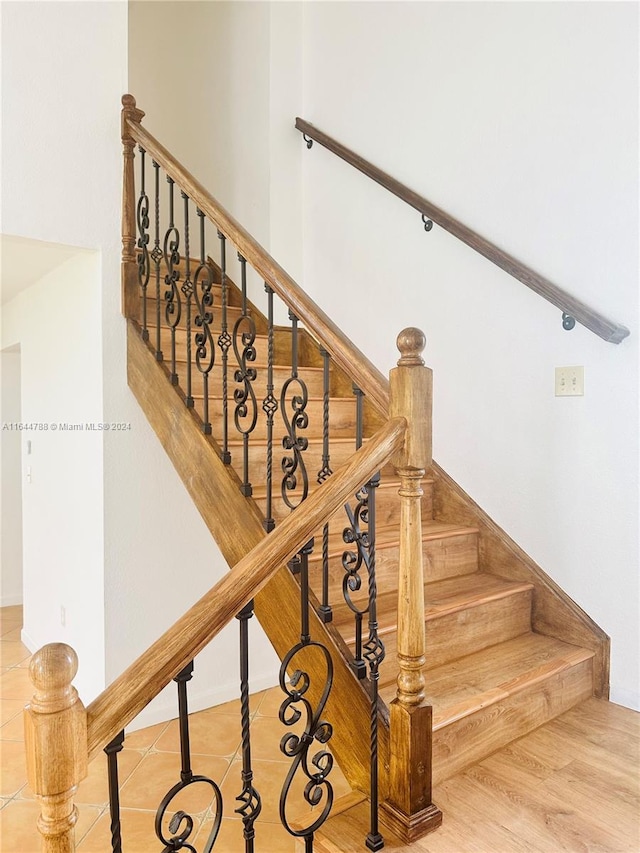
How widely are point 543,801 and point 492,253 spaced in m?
1.88

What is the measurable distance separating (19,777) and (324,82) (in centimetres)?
375

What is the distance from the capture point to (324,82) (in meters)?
3.56

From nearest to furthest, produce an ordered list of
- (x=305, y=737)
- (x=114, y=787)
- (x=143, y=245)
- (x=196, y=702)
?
(x=114, y=787), (x=305, y=737), (x=143, y=245), (x=196, y=702)

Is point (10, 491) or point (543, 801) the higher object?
point (10, 491)

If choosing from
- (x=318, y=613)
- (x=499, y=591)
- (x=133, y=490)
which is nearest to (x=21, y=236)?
(x=133, y=490)

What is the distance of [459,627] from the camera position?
2.13m

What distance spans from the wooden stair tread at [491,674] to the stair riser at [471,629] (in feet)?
0.08

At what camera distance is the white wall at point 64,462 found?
2.87 meters

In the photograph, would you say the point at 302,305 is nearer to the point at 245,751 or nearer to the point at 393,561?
the point at 393,561

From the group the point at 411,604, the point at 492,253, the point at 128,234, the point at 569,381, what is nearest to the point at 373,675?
the point at 411,604

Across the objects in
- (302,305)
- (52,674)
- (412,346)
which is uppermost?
(302,305)

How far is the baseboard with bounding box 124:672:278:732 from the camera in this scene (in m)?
2.94

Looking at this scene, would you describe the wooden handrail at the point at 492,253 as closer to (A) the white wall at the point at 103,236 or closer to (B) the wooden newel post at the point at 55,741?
(A) the white wall at the point at 103,236

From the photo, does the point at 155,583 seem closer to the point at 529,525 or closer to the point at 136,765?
the point at 136,765
